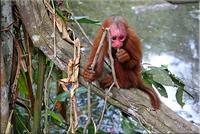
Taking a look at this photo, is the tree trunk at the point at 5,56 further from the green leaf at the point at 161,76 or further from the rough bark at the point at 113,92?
the green leaf at the point at 161,76

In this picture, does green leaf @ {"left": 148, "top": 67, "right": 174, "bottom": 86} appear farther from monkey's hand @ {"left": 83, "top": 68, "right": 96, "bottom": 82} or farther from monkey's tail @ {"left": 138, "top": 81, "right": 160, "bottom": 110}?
monkey's hand @ {"left": 83, "top": 68, "right": 96, "bottom": 82}

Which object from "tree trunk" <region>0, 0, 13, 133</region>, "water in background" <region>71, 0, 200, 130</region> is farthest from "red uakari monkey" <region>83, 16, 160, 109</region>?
"water in background" <region>71, 0, 200, 130</region>

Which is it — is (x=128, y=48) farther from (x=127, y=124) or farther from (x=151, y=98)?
(x=127, y=124)

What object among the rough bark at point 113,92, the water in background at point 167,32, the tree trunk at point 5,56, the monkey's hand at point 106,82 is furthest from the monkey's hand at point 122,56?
the water in background at point 167,32

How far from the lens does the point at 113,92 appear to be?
1586mm

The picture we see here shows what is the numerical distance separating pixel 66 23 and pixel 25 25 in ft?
0.64

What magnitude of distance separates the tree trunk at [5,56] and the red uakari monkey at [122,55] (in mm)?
307

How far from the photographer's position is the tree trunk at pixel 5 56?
1.60m

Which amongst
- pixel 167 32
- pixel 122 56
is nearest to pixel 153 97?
pixel 122 56

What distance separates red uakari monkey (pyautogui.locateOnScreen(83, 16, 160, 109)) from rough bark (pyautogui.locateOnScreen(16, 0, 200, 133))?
0.35 ft

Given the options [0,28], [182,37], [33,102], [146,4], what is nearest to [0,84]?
[0,28]

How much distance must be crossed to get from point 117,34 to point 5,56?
1.55 ft

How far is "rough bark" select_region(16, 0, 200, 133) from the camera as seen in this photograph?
4.89ft

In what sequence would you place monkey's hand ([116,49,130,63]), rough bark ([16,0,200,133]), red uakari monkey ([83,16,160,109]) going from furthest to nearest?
monkey's hand ([116,49,130,63]) → red uakari monkey ([83,16,160,109]) → rough bark ([16,0,200,133])
